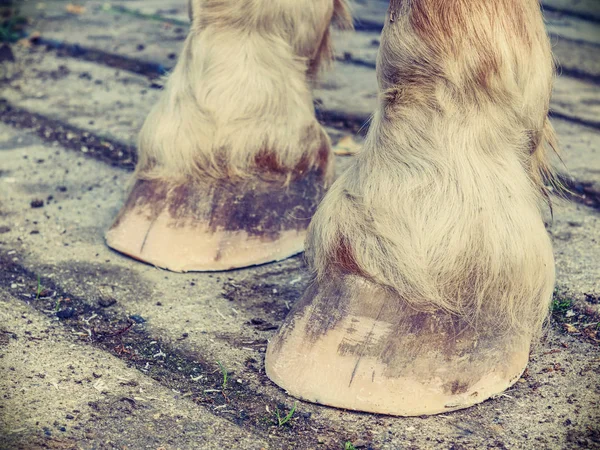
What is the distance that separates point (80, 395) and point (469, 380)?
695mm

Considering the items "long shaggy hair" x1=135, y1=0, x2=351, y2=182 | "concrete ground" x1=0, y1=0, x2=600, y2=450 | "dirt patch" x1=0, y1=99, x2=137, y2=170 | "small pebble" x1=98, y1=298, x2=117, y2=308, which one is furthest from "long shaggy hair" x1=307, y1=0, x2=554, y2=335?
"dirt patch" x1=0, y1=99, x2=137, y2=170

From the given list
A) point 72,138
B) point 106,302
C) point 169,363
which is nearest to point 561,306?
point 169,363

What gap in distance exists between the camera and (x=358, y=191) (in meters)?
1.52

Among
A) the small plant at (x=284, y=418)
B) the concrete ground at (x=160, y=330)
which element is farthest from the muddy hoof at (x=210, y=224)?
the small plant at (x=284, y=418)

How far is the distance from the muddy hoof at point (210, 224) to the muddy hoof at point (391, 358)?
478mm

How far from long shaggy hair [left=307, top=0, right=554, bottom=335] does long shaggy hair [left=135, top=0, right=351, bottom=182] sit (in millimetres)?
476

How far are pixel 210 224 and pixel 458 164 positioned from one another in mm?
701

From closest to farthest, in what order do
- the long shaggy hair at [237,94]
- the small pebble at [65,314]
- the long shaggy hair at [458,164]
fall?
the long shaggy hair at [458,164], the small pebble at [65,314], the long shaggy hair at [237,94]

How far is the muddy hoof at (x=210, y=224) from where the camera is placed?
1929mm

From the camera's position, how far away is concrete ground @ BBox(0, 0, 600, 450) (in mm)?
1414

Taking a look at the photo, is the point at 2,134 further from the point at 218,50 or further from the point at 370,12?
the point at 370,12

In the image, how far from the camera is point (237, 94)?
6.25ft

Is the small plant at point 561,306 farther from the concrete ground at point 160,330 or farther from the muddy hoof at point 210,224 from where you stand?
Answer: the muddy hoof at point 210,224

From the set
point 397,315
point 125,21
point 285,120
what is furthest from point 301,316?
point 125,21
